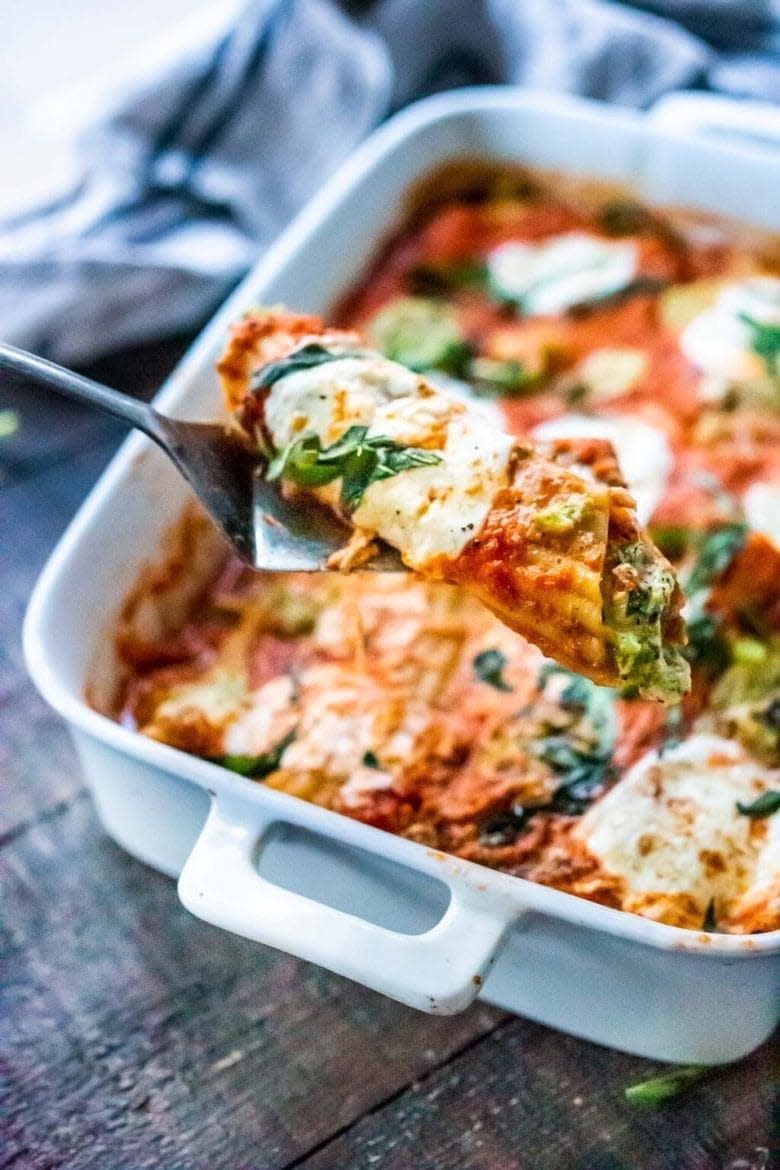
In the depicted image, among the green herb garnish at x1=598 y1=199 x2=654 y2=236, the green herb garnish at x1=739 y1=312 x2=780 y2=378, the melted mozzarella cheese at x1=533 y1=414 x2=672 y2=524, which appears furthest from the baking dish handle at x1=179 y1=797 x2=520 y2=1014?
the green herb garnish at x1=598 y1=199 x2=654 y2=236

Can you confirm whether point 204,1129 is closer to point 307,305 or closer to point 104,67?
point 307,305

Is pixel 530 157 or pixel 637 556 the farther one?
pixel 530 157

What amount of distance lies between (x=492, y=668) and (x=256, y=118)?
134 centimetres

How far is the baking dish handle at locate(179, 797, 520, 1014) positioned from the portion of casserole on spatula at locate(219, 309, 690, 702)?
0.94 ft

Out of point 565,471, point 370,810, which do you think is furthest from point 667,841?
point 565,471

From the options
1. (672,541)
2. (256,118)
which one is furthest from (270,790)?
(256,118)

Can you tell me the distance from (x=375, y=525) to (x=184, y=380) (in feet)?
1.91

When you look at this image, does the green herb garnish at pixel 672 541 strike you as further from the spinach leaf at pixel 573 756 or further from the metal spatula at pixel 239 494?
the metal spatula at pixel 239 494

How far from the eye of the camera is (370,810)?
5.29 feet

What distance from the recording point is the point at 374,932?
136cm

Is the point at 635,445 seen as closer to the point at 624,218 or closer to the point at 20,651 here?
the point at 624,218

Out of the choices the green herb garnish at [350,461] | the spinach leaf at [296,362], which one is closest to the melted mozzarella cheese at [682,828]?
the green herb garnish at [350,461]

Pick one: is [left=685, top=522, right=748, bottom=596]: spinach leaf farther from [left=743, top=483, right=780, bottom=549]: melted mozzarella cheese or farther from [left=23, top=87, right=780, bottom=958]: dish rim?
[left=23, top=87, right=780, bottom=958]: dish rim

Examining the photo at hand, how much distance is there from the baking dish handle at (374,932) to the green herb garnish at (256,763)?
233mm
